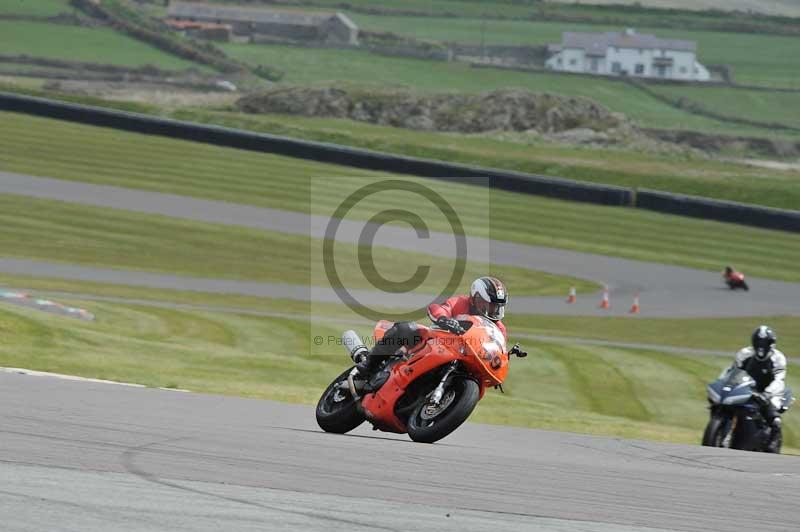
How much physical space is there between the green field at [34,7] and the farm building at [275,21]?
23.2m

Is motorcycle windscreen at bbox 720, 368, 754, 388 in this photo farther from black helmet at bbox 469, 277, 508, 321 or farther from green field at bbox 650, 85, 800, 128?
green field at bbox 650, 85, 800, 128

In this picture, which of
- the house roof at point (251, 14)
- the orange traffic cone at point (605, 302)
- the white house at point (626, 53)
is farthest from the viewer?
the house roof at point (251, 14)

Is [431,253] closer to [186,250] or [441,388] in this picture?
[186,250]

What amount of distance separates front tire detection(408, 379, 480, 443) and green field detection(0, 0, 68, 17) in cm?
9410

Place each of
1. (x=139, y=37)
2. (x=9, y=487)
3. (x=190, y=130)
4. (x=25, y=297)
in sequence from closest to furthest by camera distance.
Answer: (x=9, y=487) → (x=25, y=297) → (x=190, y=130) → (x=139, y=37)

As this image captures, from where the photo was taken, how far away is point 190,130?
5000 cm

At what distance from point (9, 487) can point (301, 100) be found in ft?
205

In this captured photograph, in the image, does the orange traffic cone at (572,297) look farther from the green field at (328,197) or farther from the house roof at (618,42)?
the house roof at (618,42)

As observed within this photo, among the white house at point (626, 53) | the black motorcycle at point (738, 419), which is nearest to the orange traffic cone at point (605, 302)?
the black motorcycle at point (738, 419)

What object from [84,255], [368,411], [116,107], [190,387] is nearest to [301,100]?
[116,107]

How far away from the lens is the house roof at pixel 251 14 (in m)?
126

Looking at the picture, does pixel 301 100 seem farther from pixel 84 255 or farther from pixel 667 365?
pixel 667 365

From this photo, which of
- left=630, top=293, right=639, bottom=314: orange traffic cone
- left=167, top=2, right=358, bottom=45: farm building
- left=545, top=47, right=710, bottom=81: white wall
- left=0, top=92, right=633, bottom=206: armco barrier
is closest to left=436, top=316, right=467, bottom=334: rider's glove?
left=630, top=293, right=639, bottom=314: orange traffic cone

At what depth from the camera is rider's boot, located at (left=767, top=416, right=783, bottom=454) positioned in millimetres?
13883
